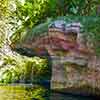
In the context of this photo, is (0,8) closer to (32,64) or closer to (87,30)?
(32,64)

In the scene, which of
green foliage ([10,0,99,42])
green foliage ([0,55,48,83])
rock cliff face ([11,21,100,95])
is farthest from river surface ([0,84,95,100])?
green foliage ([0,55,48,83])

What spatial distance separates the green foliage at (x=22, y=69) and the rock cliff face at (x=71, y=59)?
550 cm

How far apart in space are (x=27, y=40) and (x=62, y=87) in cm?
342

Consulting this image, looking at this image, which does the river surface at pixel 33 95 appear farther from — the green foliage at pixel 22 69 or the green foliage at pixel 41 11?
the green foliage at pixel 22 69

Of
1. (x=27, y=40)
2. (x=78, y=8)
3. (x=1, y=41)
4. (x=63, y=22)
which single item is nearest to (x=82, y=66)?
(x=63, y=22)

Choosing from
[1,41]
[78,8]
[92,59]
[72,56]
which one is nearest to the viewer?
[92,59]

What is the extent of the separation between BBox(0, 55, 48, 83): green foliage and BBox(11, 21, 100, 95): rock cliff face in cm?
550

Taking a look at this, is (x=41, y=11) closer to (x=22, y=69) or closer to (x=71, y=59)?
(x=22, y=69)

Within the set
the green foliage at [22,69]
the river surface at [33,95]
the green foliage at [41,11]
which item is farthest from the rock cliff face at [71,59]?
the green foliage at [22,69]

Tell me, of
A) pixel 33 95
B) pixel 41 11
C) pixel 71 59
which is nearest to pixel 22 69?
pixel 41 11

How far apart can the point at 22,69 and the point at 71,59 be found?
7.76 m

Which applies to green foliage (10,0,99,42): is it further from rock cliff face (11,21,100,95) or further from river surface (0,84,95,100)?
river surface (0,84,95,100)

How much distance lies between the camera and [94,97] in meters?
18.3

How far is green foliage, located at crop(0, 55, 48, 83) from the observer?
2502 cm
